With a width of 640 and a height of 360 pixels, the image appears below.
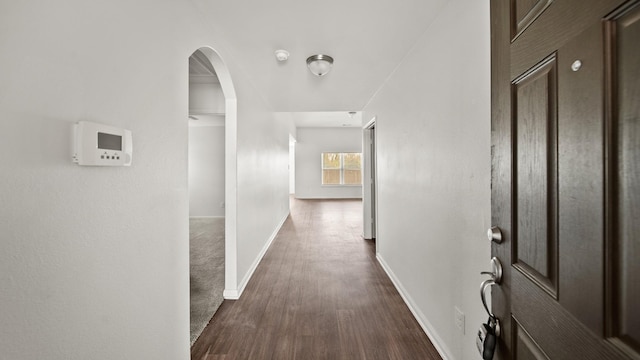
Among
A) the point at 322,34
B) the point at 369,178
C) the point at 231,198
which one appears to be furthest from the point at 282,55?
the point at 369,178

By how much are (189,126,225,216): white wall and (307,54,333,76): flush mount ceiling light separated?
17.2 ft

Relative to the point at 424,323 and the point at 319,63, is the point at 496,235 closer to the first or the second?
the point at 424,323

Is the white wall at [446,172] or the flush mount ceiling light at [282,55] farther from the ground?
the flush mount ceiling light at [282,55]

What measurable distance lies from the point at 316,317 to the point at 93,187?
1.99m

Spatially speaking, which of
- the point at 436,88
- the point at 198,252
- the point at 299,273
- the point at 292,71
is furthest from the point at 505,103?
the point at 198,252

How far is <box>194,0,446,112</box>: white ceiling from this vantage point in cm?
189

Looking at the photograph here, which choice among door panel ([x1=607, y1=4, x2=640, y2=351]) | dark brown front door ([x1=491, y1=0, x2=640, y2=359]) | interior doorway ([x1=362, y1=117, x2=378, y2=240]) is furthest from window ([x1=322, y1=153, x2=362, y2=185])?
door panel ([x1=607, y1=4, x2=640, y2=351])

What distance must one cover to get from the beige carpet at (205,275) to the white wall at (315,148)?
546 centimetres

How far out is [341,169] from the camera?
36.8 ft

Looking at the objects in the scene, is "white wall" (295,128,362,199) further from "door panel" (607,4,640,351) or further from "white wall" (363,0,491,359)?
"door panel" (607,4,640,351)

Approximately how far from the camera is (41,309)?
80cm

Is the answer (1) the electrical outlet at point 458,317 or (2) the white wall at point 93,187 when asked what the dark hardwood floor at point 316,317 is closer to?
(1) the electrical outlet at point 458,317

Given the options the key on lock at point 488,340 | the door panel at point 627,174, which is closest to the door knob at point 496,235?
the key on lock at point 488,340

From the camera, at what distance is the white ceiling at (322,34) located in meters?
1.89
